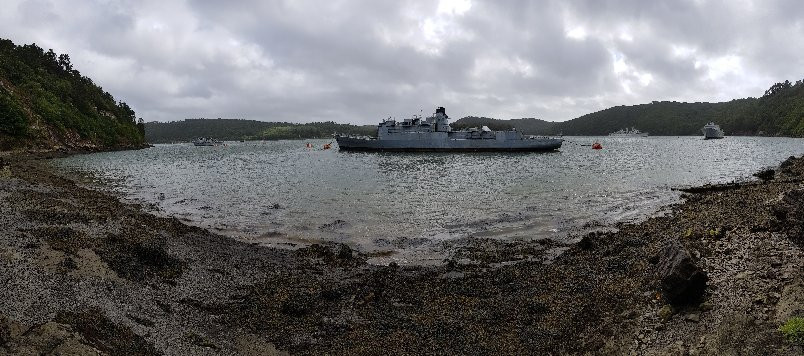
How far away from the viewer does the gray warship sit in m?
82.1

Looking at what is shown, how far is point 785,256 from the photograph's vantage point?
25.3ft

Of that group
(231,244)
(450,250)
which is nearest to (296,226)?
(231,244)

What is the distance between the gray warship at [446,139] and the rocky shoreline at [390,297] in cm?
7010

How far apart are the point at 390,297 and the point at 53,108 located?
10047cm

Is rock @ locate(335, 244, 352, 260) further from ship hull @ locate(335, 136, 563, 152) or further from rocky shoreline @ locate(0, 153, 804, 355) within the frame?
ship hull @ locate(335, 136, 563, 152)

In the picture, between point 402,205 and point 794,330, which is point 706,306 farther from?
point 402,205

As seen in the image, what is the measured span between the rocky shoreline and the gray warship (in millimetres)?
70104

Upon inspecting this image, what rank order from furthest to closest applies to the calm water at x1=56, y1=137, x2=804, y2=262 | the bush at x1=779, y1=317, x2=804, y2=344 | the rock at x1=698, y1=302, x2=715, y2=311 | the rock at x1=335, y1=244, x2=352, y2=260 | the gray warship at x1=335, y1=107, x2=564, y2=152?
the gray warship at x1=335, y1=107, x2=564, y2=152
the calm water at x1=56, y1=137, x2=804, y2=262
the rock at x1=335, y1=244, x2=352, y2=260
the rock at x1=698, y1=302, x2=715, y2=311
the bush at x1=779, y1=317, x2=804, y2=344

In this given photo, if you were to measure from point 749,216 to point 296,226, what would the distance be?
15.0 m

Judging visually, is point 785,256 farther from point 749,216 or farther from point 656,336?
point 749,216

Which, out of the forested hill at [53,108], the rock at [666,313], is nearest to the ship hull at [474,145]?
the forested hill at [53,108]

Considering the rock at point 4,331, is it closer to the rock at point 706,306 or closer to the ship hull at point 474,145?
the rock at point 706,306

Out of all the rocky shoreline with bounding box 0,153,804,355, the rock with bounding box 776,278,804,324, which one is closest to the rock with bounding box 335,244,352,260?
the rocky shoreline with bounding box 0,153,804,355

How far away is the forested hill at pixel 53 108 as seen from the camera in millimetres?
66750
